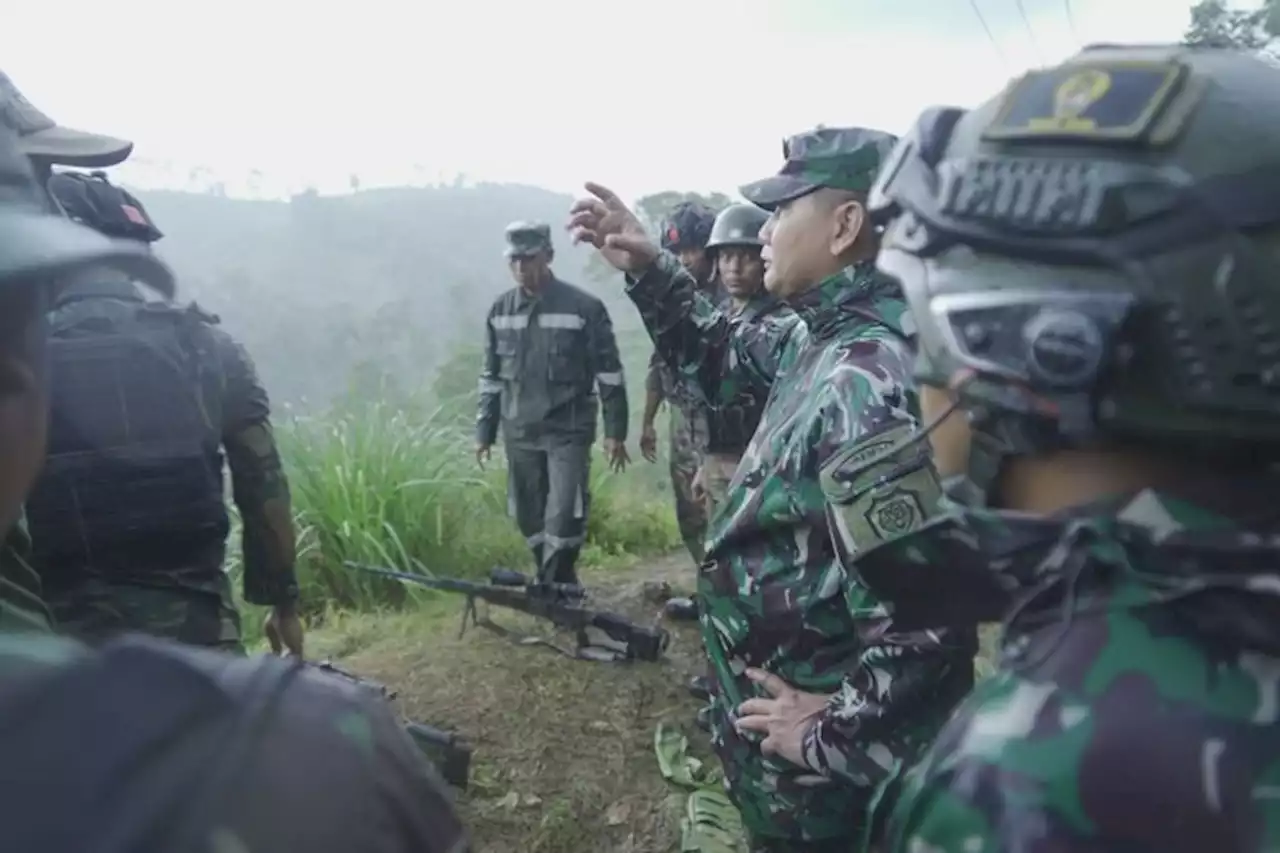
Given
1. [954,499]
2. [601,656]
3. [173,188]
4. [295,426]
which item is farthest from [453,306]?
[954,499]

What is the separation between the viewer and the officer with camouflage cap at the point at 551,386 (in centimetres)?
705

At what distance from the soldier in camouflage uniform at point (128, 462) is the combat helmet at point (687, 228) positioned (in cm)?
416

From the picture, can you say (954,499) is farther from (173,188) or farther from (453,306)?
(173,188)

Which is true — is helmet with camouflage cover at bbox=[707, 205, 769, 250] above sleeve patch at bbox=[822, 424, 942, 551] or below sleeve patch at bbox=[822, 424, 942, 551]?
below

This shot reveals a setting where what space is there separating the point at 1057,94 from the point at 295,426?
7.28 metres

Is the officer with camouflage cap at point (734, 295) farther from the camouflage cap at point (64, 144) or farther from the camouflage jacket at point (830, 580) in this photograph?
the camouflage cap at point (64, 144)

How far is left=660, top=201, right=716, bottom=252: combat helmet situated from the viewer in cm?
676

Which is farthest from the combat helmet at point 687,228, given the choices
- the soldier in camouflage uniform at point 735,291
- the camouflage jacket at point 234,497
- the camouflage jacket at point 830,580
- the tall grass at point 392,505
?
the camouflage jacket at point 830,580

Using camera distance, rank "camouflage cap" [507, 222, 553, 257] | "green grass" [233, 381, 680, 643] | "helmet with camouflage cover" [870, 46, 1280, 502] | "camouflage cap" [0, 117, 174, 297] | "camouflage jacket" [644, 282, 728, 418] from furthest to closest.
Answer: "green grass" [233, 381, 680, 643], "camouflage cap" [507, 222, 553, 257], "camouflage jacket" [644, 282, 728, 418], "helmet with camouflage cover" [870, 46, 1280, 502], "camouflage cap" [0, 117, 174, 297]

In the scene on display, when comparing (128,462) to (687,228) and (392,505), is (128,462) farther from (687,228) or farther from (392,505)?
(392,505)

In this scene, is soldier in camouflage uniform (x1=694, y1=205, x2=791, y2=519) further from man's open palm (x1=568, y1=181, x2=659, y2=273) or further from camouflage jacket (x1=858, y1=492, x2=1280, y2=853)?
camouflage jacket (x1=858, y1=492, x2=1280, y2=853)

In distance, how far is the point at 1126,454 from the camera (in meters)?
1.13

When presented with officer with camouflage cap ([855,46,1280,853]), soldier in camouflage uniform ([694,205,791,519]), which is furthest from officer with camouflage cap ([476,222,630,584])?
officer with camouflage cap ([855,46,1280,853])

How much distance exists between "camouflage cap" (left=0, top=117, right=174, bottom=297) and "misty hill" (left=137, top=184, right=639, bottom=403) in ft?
49.8
